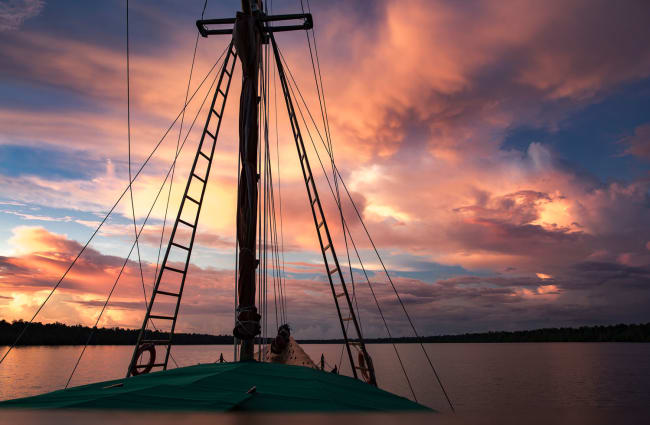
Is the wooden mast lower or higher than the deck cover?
higher

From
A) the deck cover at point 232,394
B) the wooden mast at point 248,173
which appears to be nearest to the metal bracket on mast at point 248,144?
the wooden mast at point 248,173

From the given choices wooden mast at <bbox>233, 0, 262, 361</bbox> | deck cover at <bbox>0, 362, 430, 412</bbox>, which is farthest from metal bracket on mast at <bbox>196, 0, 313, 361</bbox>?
deck cover at <bbox>0, 362, 430, 412</bbox>

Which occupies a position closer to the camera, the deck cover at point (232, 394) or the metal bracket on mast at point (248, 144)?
the deck cover at point (232, 394)

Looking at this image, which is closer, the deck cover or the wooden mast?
the deck cover

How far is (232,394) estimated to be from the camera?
479cm

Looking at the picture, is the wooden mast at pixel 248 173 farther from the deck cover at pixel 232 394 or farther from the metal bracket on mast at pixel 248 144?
the deck cover at pixel 232 394

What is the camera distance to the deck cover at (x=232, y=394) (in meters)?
4.41

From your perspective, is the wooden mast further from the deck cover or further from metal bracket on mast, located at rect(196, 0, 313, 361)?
the deck cover

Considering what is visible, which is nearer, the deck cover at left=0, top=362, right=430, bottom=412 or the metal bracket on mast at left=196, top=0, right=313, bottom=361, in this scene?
the deck cover at left=0, top=362, right=430, bottom=412

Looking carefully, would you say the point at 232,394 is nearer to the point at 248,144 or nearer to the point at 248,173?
the point at 248,173

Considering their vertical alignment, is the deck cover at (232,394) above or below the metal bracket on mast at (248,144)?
below

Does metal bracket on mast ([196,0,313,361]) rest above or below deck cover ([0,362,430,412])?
above

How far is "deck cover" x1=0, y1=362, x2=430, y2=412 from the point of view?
4.41 metres

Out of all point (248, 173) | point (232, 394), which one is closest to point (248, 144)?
point (248, 173)
